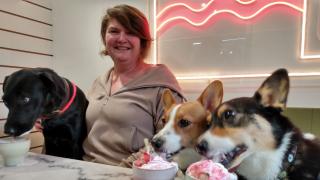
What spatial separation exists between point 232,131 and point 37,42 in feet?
5.79

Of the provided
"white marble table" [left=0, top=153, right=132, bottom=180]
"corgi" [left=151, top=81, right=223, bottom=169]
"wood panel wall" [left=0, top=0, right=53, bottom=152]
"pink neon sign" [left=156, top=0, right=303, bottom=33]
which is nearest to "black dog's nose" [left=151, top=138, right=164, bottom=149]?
"corgi" [left=151, top=81, right=223, bottom=169]

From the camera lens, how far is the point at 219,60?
5.00 ft

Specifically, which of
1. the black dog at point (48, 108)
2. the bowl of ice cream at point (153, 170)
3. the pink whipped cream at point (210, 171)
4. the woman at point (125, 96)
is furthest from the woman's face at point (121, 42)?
the pink whipped cream at point (210, 171)

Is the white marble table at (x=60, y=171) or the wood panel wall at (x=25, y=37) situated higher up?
the wood panel wall at (x=25, y=37)

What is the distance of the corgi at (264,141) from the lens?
719 mm

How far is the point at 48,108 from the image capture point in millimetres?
1188

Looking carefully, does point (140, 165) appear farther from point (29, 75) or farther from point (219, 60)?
point (219, 60)

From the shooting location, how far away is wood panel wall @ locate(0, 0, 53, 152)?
1823 mm

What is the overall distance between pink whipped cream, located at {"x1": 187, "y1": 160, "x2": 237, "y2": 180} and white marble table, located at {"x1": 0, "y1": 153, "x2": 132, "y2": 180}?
0.23 m

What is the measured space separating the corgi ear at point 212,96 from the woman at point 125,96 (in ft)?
1.04

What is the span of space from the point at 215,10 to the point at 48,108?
0.97 m

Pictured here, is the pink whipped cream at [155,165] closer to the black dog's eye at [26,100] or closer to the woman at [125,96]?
the woman at [125,96]

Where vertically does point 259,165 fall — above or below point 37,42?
below

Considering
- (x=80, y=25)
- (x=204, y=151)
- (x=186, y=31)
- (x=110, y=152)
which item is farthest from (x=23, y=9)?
(x=204, y=151)
